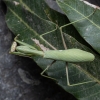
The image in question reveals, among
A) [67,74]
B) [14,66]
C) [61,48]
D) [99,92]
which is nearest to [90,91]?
[99,92]

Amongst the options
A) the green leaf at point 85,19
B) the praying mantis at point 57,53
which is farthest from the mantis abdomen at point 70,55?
the green leaf at point 85,19

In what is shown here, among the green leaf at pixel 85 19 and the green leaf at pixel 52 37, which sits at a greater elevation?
the green leaf at pixel 85 19

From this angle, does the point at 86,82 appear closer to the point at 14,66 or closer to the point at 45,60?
the point at 45,60

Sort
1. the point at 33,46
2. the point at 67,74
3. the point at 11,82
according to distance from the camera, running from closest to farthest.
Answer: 1. the point at 67,74
2. the point at 33,46
3. the point at 11,82

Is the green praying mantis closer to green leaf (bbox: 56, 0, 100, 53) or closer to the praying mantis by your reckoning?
the praying mantis

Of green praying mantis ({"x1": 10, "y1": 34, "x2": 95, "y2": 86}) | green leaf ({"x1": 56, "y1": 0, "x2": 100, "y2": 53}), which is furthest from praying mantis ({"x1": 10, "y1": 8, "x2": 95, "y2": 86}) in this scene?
green leaf ({"x1": 56, "y1": 0, "x2": 100, "y2": 53})

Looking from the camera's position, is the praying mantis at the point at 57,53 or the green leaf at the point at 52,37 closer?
the praying mantis at the point at 57,53

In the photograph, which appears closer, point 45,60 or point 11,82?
point 45,60

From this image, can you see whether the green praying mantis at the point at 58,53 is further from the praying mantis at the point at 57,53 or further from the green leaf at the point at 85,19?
the green leaf at the point at 85,19
